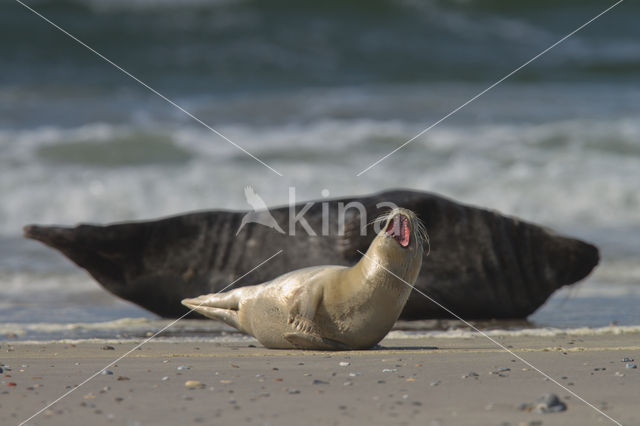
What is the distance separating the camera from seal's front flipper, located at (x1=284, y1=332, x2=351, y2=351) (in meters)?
4.47

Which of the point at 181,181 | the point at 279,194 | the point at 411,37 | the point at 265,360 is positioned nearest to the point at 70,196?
the point at 181,181

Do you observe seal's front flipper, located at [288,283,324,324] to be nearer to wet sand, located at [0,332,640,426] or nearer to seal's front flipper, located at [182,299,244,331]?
wet sand, located at [0,332,640,426]

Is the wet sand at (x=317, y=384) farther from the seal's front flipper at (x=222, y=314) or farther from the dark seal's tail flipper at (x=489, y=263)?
the dark seal's tail flipper at (x=489, y=263)

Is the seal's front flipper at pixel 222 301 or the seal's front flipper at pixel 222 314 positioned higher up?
the seal's front flipper at pixel 222 301

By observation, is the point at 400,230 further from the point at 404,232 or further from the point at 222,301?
the point at 222,301

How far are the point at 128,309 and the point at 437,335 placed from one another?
264cm

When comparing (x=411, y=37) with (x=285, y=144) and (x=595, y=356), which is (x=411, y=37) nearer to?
(x=285, y=144)

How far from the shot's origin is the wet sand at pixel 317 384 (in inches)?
119

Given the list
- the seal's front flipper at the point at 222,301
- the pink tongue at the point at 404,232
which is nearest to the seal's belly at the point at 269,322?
the seal's front flipper at the point at 222,301

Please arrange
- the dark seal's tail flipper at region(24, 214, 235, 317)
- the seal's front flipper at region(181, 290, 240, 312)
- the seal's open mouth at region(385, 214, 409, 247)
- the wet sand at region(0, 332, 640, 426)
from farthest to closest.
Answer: the dark seal's tail flipper at region(24, 214, 235, 317) < the seal's front flipper at region(181, 290, 240, 312) < the seal's open mouth at region(385, 214, 409, 247) < the wet sand at region(0, 332, 640, 426)

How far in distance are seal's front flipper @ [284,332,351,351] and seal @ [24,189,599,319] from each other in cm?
178

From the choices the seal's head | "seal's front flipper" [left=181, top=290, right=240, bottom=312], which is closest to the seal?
"seal's front flipper" [left=181, top=290, right=240, bottom=312]

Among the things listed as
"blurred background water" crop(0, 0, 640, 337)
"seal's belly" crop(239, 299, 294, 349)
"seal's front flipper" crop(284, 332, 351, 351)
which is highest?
"blurred background water" crop(0, 0, 640, 337)

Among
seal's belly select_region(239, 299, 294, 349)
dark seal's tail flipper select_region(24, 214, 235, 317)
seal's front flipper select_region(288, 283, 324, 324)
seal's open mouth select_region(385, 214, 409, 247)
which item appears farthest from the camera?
dark seal's tail flipper select_region(24, 214, 235, 317)
